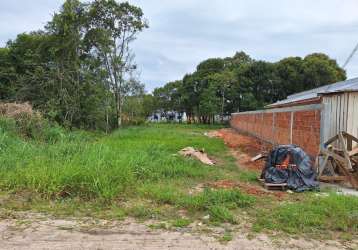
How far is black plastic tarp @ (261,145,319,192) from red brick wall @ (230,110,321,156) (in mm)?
1882

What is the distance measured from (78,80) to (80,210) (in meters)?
17.5

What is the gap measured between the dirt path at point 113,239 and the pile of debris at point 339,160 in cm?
388

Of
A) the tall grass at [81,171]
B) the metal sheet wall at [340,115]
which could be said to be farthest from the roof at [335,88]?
the tall grass at [81,171]

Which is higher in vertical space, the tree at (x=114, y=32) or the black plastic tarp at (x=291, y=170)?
the tree at (x=114, y=32)

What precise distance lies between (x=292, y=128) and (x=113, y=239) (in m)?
9.32

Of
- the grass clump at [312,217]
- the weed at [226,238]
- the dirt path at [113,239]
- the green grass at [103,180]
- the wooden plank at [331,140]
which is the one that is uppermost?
the wooden plank at [331,140]

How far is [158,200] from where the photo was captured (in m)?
A: 5.66

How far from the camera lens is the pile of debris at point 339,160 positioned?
299 inches

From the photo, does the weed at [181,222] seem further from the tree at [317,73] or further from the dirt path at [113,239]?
the tree at [317,73]

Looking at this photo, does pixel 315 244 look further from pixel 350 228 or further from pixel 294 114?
pixel 294 114

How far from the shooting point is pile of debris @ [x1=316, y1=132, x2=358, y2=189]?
7598 mm

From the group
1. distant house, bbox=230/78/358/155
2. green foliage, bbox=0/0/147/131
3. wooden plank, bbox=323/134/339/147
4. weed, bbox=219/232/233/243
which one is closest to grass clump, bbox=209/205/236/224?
weed, bbox=219/232/233/243

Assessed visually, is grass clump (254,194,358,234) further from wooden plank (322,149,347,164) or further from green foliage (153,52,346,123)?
green foliage (153,52,346,123)

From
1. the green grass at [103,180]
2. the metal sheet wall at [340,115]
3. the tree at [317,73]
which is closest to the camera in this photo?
the green grass at [103,180]
